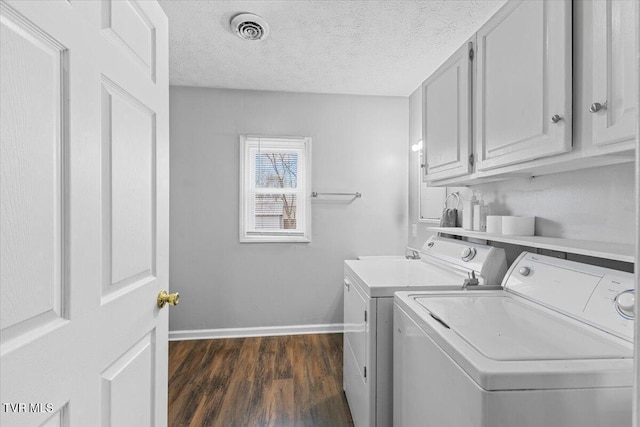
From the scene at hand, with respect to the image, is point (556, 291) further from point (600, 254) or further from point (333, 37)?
point (333, 37)

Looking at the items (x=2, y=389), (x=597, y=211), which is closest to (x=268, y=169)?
Result: (x=597, y=211)

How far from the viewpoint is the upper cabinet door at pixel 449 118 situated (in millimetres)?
1540

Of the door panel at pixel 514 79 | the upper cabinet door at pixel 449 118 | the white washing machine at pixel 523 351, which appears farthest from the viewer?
the upper cabinet door at pixel 449 118

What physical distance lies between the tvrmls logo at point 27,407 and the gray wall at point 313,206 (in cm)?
251

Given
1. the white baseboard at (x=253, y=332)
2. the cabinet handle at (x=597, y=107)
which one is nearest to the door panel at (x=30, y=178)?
the cabinet handle at (x=597, y=107)

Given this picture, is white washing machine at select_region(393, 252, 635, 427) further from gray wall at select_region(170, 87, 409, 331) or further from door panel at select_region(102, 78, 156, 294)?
gray wall at select_region(170, 87, 409, 331)

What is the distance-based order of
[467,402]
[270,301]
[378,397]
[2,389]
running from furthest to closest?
[270,301] < [378,397] < [467,402] < [2,389]

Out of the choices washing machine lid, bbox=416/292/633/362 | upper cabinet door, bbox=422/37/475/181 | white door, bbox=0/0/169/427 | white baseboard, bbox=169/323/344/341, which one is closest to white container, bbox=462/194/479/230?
upper cabinet door, bbox=422/37/475/181

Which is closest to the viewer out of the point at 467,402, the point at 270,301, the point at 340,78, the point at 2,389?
the point at 2,389

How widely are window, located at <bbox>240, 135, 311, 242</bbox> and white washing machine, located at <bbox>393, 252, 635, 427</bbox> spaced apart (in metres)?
1.92

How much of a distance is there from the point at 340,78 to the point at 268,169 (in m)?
1.11

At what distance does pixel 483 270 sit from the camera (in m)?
1.49

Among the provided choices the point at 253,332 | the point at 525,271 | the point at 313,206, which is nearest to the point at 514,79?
the point at 525,271

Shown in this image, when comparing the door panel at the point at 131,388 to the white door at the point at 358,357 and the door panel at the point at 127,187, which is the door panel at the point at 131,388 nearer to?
the door panel at the point at 127,187
